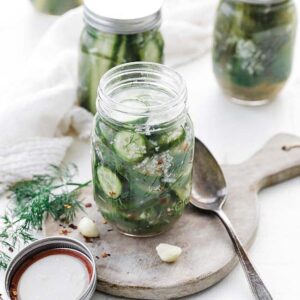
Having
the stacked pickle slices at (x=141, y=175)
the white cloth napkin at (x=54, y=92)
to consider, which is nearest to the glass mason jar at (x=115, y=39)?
the white cloth napkin at (x=54, y=92)

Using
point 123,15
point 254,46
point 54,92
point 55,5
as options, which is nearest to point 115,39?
point 123,15

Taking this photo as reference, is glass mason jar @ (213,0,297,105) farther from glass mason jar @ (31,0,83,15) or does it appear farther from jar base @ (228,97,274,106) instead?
glass mason jar @ (31,0,83,15)

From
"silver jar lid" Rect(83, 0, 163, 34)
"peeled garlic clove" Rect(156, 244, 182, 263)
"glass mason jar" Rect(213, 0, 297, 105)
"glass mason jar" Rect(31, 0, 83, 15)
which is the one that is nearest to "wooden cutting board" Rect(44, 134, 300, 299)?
"peeled garlic clove" Rect(156, 244, 182, 263)

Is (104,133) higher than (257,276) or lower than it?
higher

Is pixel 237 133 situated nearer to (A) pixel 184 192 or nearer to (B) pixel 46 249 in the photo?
(A) pixel 184 192

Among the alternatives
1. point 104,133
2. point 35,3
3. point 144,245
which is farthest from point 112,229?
point 35,3

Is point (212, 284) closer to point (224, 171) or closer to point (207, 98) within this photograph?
point (224, 171)
